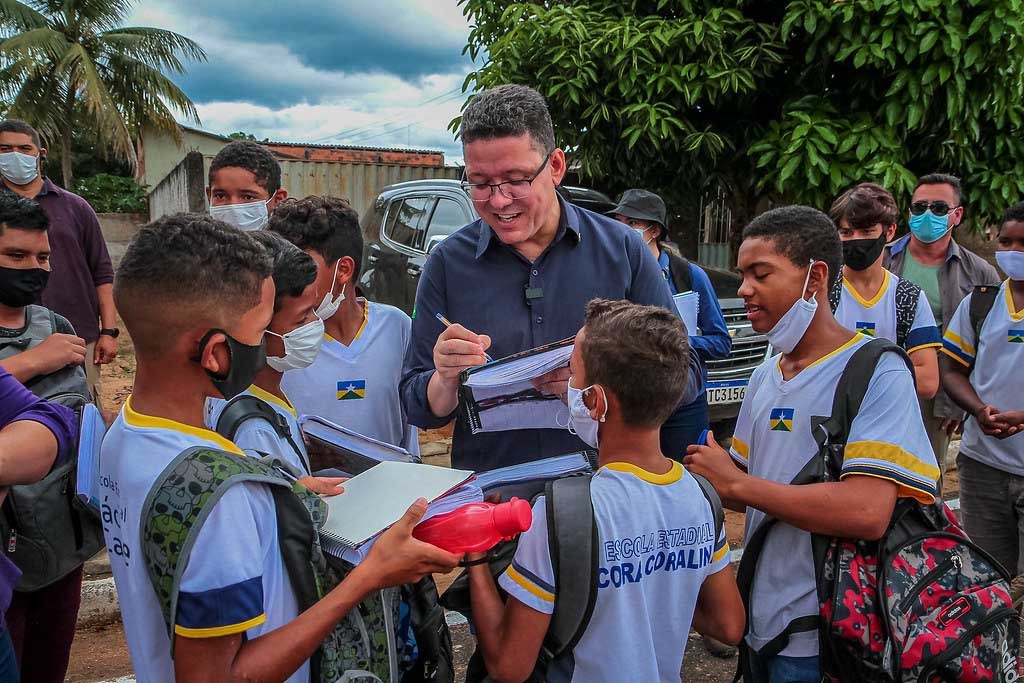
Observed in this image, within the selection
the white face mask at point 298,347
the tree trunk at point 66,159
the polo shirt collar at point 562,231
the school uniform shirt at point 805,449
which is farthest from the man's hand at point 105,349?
the tree trunk at point 66,159

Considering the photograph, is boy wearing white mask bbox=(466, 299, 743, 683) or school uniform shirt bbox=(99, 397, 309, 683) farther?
boy wearing white mask bbox=(466, 299, 743, 683)

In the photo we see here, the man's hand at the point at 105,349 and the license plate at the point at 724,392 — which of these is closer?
the man's hand at the point at 105,349

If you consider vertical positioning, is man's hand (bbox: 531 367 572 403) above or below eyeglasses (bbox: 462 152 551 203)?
below

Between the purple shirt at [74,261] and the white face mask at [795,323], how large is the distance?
418cm

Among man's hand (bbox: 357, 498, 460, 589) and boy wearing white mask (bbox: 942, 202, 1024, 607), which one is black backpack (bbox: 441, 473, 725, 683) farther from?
boy wearing white mask (bbox: 942, 202, 1024, 607)

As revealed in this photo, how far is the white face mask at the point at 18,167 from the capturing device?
4500 millimetres

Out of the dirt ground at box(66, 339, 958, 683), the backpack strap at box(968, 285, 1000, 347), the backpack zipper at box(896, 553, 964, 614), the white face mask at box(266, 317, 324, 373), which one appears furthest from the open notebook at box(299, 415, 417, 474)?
the backpack strap at box(968, 285, 1000, 347)

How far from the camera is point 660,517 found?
1850mm

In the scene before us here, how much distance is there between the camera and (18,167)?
4.54m

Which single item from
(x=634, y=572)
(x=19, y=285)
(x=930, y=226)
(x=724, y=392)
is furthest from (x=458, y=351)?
(x=724, y=392)

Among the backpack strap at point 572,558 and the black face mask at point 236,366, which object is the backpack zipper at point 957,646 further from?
the black face mask at point 236,366

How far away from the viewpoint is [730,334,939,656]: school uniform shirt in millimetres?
2035

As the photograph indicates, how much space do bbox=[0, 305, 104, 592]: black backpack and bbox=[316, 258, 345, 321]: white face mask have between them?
32.6 inches

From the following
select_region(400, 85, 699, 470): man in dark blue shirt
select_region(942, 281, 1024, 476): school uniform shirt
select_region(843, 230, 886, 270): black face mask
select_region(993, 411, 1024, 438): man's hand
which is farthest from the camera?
select_region(843, 230, 886, 270): black face mask
